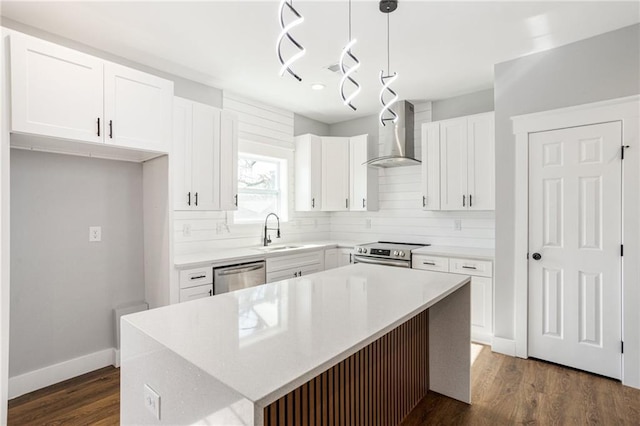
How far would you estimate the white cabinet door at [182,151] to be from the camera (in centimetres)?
311

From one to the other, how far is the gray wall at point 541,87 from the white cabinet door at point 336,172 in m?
2.05

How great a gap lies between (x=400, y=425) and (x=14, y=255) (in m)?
3.01

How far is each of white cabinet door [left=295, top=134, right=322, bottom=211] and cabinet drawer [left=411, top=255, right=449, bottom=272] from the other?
157 centimetres

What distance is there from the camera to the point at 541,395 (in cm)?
246

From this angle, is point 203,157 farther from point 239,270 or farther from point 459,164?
point 459,164

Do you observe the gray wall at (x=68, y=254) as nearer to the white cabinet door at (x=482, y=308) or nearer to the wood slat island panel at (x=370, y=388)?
the wood slat island panel at (x=370, y=388)

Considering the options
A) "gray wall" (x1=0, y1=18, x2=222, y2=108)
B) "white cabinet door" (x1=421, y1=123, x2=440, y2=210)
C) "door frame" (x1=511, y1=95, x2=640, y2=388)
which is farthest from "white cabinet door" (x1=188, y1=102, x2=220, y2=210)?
"door frame" (x1=511, y1=95, x2=640, y2=388)

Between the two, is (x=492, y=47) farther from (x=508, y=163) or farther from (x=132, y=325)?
(x=132, y=325)

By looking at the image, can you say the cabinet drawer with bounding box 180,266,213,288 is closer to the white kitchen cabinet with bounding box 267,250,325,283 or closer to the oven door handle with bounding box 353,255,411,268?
the white kitchen cabinet with bounding box 267,250,325,283

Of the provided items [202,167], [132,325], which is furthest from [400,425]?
[202,167]

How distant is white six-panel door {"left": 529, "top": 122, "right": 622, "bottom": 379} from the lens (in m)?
2.68

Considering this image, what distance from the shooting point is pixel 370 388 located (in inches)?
73.2

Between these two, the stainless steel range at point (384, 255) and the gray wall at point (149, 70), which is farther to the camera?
the stainless steel range at point (384, 255)

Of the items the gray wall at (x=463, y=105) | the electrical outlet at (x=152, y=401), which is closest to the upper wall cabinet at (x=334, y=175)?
the gray wall at (x=463, y=105)
